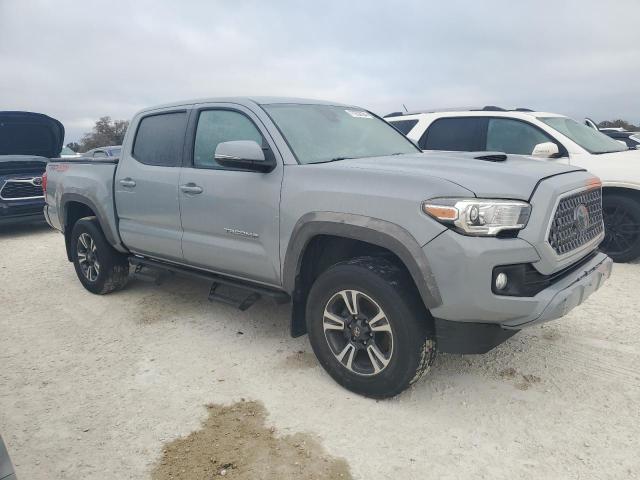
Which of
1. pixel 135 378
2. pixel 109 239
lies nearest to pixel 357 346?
pixel 135 378

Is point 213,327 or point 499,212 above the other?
point 499,212

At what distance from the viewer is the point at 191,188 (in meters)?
3.91

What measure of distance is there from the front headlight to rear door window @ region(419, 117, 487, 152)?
13.6 ft

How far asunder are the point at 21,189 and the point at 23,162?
Result: 51 cm

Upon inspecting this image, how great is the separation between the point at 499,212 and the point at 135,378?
8.61ft

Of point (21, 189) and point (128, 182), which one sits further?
point (21, 189)

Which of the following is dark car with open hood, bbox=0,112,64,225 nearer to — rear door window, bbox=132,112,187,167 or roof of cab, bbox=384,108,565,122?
rear door window, bbox=132,112,187,167

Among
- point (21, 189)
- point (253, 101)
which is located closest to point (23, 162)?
point (21, 189)

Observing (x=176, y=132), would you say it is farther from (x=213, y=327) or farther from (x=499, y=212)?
(x=499, y=212)

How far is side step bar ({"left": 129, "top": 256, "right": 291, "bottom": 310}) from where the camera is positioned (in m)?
3.62

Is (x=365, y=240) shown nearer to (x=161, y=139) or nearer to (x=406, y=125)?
(x=161, y=139)

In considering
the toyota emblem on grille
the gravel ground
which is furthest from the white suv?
the toyota emblem on grille

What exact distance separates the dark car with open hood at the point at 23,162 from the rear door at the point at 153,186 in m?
4.95

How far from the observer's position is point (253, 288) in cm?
372
